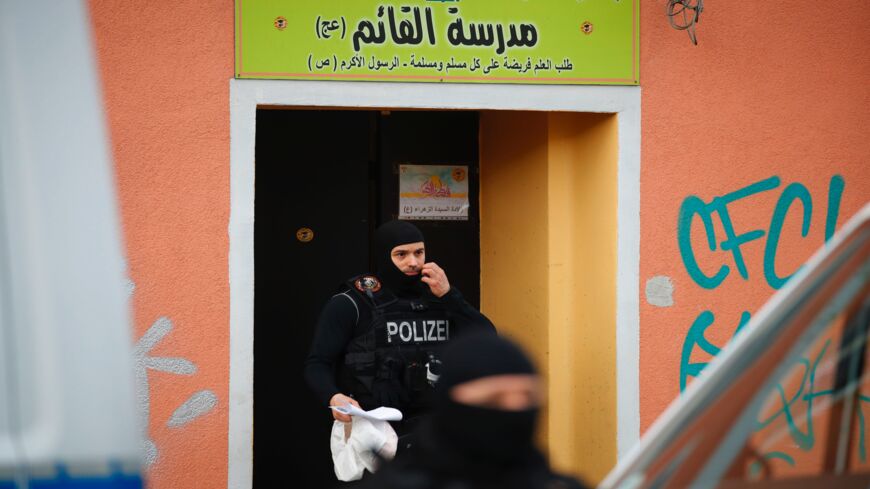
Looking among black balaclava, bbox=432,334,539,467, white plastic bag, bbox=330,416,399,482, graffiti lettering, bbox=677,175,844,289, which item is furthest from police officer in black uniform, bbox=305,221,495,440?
black balaclava, bbox=432,334,539,467

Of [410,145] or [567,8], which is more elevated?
[567,8]

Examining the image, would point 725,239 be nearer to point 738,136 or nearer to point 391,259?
point 738,136

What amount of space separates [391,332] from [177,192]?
1.22 meters

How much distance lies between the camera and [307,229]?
255 inches

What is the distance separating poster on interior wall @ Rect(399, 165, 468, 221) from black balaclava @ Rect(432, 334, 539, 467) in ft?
14.0

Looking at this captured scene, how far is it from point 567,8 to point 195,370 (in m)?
2.52

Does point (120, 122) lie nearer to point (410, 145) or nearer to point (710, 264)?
point (410, 145)

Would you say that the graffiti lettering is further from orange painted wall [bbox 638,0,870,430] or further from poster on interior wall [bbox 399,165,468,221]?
poster on interior wall [bbox 399,165,468,221]

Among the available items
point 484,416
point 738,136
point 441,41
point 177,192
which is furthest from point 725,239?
point 484,416

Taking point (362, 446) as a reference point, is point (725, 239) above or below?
above

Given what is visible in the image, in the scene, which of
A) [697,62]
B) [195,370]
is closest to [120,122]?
[195,370]

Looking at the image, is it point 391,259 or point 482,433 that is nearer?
point 482,433

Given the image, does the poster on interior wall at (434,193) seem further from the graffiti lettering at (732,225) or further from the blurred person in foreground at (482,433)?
the blurred person in foreground at (482,433)

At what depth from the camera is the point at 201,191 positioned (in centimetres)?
500
